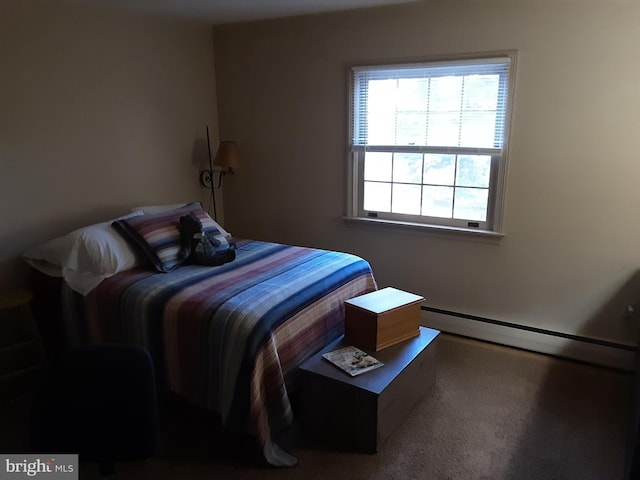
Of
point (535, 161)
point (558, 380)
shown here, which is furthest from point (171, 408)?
point (535, 161)

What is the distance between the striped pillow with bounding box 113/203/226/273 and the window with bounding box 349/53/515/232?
4.26ft

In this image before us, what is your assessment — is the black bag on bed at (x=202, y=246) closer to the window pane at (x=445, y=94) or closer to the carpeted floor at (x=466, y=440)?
the carpeted floor at (x=466, y=440)

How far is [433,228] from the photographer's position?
3256 millimetres

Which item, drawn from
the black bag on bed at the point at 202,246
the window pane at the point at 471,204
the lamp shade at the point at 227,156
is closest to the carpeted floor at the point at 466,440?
the black bag on bed at the point at 202,246

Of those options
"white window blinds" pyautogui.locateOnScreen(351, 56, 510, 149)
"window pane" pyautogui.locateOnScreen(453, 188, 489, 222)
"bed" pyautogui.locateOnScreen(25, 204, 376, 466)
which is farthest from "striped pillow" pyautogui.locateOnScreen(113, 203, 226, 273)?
"window pane" pyautogui.locateOnScreen(453, 188, 489, 222)

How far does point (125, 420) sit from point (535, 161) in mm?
2578

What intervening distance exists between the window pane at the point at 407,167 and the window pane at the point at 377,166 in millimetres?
52

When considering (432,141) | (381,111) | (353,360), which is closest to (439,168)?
(432,141)

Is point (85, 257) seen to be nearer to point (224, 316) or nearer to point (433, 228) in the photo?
point (224, 316)

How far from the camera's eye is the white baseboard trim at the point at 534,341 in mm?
2850

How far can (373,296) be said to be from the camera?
2.56 meters

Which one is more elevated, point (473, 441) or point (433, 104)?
point (433, 104)

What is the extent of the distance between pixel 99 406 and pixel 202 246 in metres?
1.45

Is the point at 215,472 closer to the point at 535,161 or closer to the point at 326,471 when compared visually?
the point at 326,471
